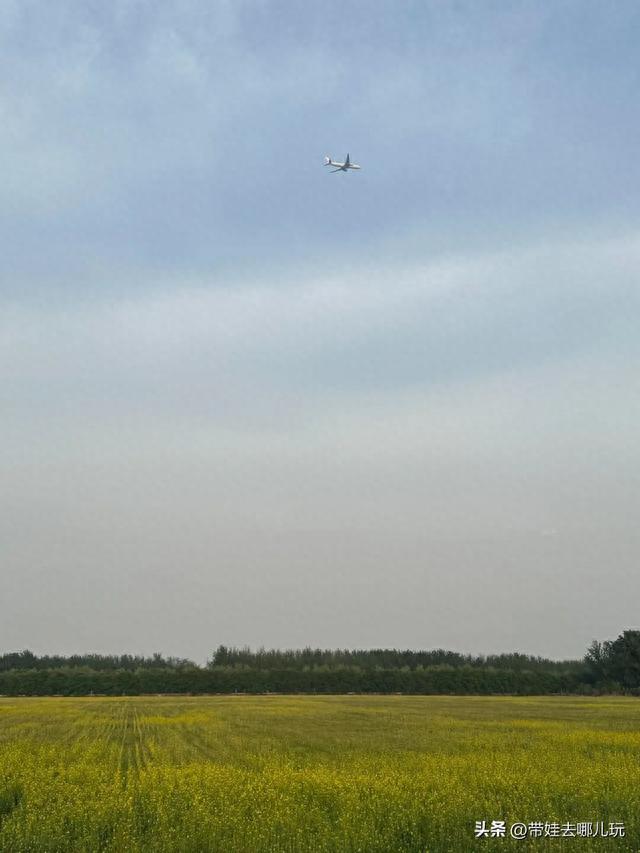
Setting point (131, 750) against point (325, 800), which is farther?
point (131, 750)

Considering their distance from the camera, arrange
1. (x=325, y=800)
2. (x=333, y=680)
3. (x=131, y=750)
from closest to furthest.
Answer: (x=325, y=800), (x=131, y=750), (x=333, y=680)

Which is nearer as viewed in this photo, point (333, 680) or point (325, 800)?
point (325, 800)

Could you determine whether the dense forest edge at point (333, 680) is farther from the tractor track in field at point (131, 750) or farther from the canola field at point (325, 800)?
the canola field at point (325, 800)

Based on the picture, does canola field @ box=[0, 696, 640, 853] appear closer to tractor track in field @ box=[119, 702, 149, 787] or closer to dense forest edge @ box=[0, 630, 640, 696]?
tractor track in field @ box=[119, 702, 149, 787]

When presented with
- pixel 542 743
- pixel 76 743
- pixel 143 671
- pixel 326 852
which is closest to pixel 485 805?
pixel 326 852

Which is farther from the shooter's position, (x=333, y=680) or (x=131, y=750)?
(x=333, y=680)

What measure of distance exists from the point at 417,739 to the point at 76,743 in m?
21.8

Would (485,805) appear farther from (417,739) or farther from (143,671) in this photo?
(143,671)

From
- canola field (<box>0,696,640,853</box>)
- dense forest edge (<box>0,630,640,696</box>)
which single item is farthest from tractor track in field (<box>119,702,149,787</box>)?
dense forest edge (<box>0,630,640,696</box>)

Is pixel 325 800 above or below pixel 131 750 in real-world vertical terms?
above

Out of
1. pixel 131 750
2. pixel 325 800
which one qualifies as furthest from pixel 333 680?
pixel 325 800

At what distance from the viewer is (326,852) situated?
19.9 m

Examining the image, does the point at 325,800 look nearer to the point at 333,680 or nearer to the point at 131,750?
the point at 131,750

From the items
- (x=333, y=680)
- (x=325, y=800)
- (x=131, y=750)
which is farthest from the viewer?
(x=333, y=680)
